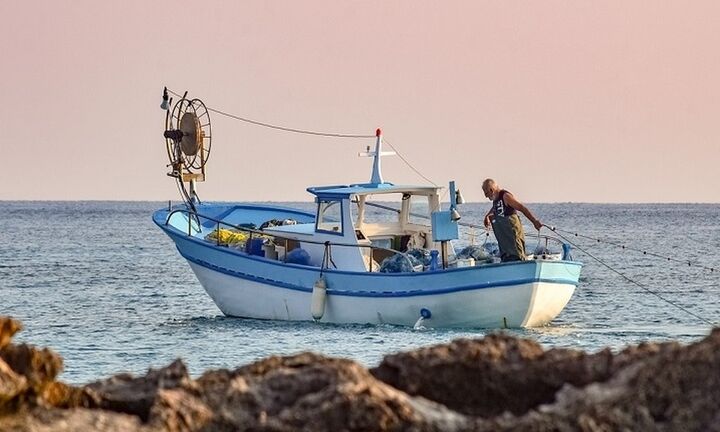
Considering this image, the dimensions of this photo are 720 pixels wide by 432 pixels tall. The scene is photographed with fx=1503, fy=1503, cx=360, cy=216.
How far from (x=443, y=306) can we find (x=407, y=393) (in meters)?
13.6

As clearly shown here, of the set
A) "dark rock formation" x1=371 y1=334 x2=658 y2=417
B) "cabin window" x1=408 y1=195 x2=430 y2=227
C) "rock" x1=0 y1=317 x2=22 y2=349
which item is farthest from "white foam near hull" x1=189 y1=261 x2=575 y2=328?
"rock" x1=0 y1=317 x2=22 y2=349

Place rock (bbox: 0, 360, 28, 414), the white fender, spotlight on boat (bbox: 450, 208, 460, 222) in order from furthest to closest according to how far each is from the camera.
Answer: the white fender, spotlight on boat (bbox: 450, 208, 460, 222), rock (bbox: 0, 360, 28, 414)

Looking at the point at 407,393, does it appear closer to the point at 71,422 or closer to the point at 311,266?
the point at 71,422

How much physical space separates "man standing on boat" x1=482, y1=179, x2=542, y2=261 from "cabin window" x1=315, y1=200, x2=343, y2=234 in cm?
279

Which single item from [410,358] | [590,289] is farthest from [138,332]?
[410,358]

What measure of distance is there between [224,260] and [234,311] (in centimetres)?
97

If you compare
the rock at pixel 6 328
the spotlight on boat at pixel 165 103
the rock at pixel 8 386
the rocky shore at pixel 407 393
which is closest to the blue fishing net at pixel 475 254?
the spotlight on boat at pixel 165 103

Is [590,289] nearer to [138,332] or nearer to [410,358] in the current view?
[138,332]

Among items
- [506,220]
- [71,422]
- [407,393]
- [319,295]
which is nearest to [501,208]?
[506,220]

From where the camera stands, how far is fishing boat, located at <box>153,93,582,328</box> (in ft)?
64.9

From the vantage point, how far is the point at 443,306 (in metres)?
20.0

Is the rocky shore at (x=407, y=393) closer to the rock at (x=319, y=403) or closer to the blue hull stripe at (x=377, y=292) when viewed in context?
the rock at (x=319, y=403)

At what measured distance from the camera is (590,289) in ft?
114

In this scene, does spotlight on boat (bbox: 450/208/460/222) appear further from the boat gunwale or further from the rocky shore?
the rocky shore
